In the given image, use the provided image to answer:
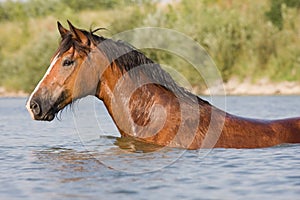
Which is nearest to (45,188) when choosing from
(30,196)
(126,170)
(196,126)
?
(30,196)

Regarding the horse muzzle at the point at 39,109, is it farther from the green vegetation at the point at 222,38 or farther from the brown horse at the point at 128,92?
the green vegetation at the point at 222,38

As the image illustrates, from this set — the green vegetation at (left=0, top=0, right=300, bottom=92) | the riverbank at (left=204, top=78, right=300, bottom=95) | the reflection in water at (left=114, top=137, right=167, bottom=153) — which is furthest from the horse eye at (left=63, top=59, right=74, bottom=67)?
the green vegetation at (left=0, top=0, right=300, bottom=92)

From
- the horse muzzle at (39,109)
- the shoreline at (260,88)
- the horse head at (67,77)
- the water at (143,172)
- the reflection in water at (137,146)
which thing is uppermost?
the shoreline at (260,88)

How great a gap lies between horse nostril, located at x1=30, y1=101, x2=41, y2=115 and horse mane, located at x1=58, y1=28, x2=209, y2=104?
818 mm

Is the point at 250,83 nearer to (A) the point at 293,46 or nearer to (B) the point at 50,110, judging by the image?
(A) the point at 293,46

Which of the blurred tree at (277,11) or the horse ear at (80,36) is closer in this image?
the horse ear at (80,36)

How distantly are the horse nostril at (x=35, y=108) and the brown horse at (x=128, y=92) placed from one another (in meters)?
0.04

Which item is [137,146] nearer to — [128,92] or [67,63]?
[128,92]

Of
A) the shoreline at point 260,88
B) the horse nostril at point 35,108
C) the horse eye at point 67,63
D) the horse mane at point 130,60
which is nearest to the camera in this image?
the horse nostril at point 35,108

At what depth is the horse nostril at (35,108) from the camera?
25.3 ft

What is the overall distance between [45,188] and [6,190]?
1.22ft

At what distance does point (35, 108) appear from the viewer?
7.75m

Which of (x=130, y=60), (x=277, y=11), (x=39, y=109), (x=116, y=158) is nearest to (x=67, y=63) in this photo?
(x=39, y=109)

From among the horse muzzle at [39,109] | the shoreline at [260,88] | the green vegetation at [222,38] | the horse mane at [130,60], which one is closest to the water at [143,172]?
the horse muzzle at [39,109]
